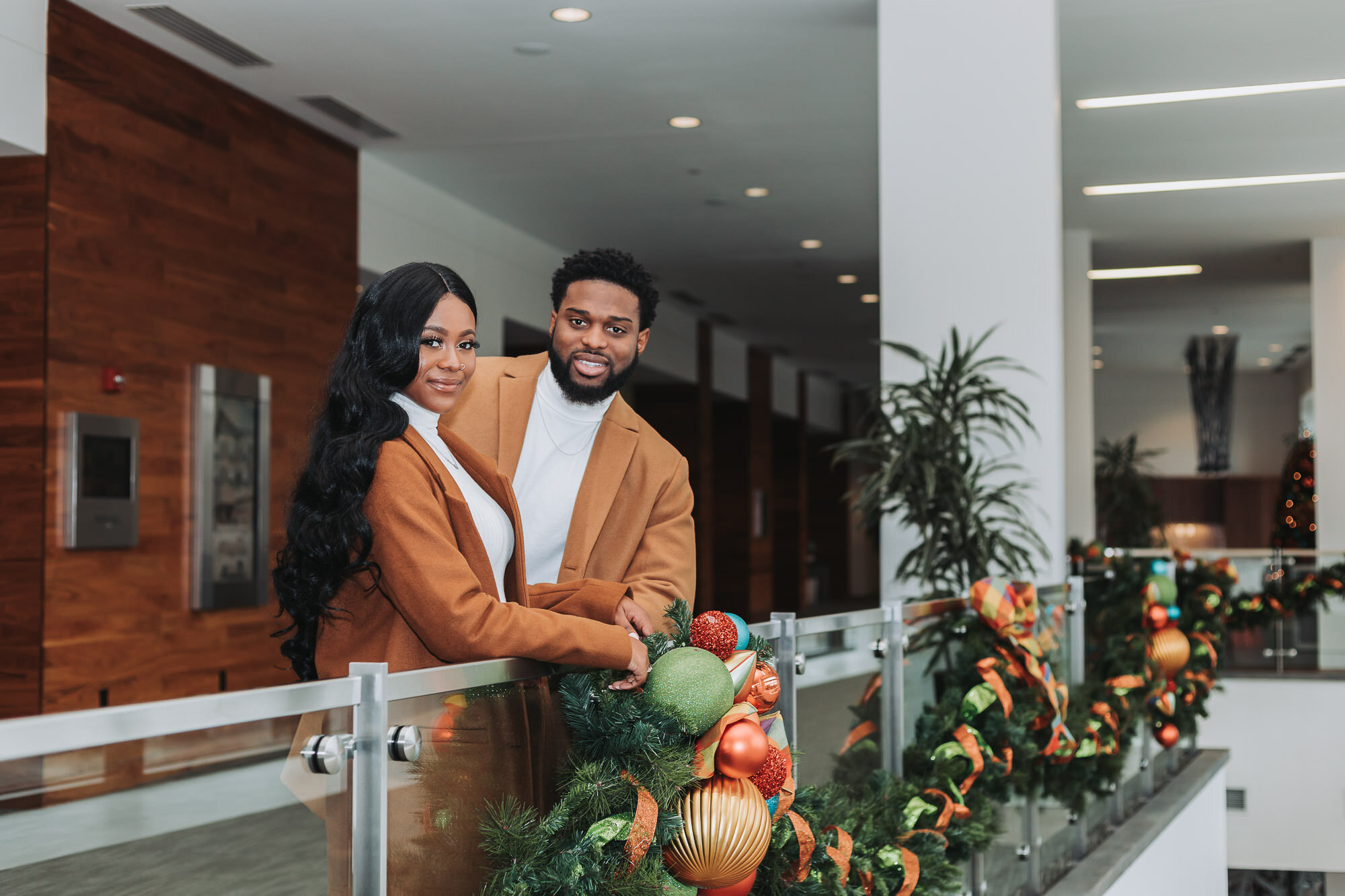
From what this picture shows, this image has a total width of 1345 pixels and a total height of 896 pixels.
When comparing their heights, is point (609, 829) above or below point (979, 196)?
below

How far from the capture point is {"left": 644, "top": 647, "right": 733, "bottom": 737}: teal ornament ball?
2.03 metres

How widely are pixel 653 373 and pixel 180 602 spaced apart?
8.07m

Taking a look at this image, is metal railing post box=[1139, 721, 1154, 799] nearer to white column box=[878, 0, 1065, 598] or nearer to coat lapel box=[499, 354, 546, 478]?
white column box=[878, 0, 1065, 598]

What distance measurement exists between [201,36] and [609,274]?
468 centimetres

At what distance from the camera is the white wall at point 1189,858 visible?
502 cm

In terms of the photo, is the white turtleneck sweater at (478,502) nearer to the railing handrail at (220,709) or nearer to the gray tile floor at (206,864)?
the railing handrail at (220,709)

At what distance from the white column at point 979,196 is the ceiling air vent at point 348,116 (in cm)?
332

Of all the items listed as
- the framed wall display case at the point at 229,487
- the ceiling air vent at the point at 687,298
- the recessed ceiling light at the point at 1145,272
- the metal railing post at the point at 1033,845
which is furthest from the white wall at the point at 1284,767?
the framed wall display case at the point at 229,487

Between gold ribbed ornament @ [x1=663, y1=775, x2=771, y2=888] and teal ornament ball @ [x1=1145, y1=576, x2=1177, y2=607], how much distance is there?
4215 millimetres

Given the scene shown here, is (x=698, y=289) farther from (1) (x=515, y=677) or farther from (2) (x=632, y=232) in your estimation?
(1) (x=515, y=677)

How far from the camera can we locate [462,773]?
1.84 m

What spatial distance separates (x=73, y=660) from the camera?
5945 millimetres

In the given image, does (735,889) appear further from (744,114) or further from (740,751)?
(744,114)

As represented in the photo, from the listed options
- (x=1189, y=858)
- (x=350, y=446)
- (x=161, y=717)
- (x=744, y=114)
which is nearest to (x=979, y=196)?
(x=744, y=114)
